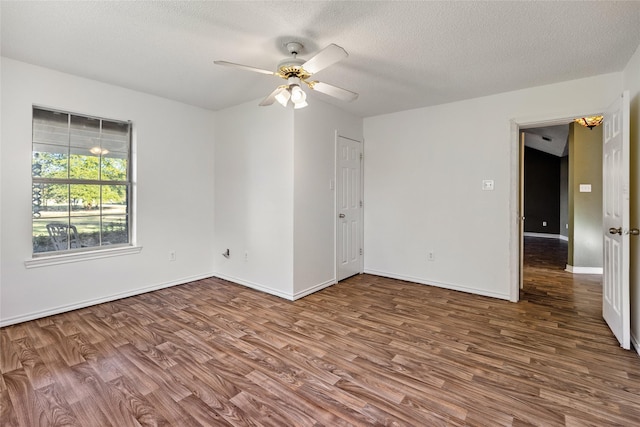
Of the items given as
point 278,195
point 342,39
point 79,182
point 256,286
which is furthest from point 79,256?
point 342,39

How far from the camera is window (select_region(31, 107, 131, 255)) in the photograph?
2996mm

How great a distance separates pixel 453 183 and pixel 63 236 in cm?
444

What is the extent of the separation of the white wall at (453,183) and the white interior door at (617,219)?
26.0 inches

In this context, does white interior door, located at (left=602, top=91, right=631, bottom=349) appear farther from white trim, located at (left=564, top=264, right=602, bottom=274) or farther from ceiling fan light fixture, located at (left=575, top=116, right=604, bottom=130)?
white trim, located at (left=564, top=264, right=602, bottom=274)

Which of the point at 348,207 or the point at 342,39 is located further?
the point at 348,207

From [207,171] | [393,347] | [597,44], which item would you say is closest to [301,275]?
[393,347]

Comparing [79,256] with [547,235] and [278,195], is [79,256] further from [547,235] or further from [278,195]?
[547,235]

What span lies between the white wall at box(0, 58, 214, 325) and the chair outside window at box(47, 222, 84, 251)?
21 centimetres

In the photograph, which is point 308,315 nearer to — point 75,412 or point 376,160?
point 75,412

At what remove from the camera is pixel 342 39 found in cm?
228

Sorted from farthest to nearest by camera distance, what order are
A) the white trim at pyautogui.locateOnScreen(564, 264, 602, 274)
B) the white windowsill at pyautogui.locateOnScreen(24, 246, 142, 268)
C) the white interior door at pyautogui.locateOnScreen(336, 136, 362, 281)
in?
the white trim at pyautogui.locateOnScreen(564, 264, 602, 274) < the white interior door at pyautogui.locateOnScreen(336, 136, 362, 281) < the white windowsill at pyautogui.locateOnScreen(24, 246, 142, 268)

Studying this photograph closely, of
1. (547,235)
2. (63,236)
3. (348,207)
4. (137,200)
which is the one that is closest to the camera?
(63,236)

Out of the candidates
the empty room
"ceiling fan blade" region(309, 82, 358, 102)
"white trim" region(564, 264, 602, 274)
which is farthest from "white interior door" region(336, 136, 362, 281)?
"white trim" region(564, 264, 602, 274)

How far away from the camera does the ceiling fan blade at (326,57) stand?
1841 millimetres
